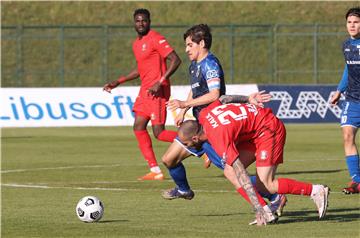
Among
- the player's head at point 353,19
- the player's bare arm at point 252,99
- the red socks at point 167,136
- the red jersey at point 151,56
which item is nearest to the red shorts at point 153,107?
the red jersey at point 151,56

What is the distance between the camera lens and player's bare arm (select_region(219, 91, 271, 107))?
12328mm

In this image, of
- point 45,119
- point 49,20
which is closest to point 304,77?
point 49,20

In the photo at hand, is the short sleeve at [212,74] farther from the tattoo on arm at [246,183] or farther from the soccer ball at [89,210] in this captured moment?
the soccer ball at [89,210]

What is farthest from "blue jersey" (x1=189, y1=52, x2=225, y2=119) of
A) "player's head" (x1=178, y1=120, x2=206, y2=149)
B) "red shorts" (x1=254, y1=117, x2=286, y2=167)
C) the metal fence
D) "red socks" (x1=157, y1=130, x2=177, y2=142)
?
the metal fence

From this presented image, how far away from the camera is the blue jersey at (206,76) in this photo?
1338cm

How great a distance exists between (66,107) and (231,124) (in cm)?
2103

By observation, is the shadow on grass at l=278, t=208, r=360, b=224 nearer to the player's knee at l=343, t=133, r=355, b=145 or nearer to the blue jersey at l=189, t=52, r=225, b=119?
the blue jersey at l=189, t=52, r=225, b=119

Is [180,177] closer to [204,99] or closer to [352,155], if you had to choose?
[204,99]

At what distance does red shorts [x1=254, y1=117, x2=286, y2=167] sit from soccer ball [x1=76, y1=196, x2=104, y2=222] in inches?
70.2

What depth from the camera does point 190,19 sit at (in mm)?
55469

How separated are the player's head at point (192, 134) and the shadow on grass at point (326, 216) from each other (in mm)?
1225

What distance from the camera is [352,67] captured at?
53.4ft

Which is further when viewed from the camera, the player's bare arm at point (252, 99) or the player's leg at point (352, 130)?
the player's leg at point (352, 130)

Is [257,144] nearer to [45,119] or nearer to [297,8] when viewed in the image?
[45,119]
